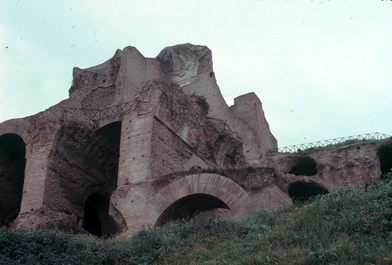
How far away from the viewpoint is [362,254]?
7922 mm

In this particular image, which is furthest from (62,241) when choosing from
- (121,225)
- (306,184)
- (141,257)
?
(306,184)

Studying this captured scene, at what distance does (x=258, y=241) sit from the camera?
31.1 feet

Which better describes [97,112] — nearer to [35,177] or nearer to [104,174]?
[104,174]

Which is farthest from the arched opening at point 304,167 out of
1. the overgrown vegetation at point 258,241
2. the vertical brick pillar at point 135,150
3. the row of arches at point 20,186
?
the overgrown vegetation at point 258,241

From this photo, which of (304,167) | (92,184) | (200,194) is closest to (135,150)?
(200,194)

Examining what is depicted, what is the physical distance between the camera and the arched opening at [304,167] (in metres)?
25.1

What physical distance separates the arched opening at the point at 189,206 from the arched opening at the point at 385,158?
11.2 metres

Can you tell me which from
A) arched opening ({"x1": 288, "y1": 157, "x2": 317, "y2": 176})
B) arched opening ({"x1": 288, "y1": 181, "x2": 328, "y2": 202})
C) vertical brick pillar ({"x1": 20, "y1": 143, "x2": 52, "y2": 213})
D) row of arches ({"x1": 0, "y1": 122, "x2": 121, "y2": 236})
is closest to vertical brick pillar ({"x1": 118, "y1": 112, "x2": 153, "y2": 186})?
row of arches ({"x1": 0, "y1": 122, "x2": 121, "y2": 236})

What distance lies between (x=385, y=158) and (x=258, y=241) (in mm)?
16125

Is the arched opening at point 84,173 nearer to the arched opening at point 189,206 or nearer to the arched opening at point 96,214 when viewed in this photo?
the arched opening at point 96,214

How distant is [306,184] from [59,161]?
10.2 meters

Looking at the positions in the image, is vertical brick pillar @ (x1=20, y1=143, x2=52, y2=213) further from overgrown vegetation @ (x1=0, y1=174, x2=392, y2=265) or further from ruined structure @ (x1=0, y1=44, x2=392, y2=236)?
overgrown vegetation @ (x1=0, y1=174, x2=392, y2=265)

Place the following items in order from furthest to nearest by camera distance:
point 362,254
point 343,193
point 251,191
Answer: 1. point 251,191
2. point 343,193
3. point 362,254

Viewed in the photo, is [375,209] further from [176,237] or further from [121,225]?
[121,225]
